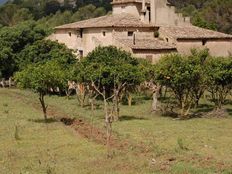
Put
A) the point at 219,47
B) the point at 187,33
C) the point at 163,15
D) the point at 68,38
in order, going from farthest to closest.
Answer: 1. the point at 68,38
2. the point at 163,15
3. the point at 219,47
4. the point at 187,33

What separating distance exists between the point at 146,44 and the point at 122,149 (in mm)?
27768

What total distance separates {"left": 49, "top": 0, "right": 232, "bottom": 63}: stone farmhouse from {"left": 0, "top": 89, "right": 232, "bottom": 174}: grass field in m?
14.7

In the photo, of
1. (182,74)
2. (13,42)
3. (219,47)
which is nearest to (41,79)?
(182,74)

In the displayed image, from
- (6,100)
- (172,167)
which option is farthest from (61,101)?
(172,167)

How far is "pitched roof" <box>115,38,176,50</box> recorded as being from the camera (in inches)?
1892

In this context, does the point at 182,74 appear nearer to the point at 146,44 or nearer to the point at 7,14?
the point at 146,44

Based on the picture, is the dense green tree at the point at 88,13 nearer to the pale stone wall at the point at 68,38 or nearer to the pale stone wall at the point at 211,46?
the pale stone wall at the point at 68,38

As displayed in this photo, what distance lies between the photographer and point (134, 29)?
51.3m

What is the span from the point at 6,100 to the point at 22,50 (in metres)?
14.3

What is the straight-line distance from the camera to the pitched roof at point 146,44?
48.1m

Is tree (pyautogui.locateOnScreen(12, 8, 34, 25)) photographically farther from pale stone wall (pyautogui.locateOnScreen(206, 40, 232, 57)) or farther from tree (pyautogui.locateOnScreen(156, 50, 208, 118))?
tree (pyautogui.locateOnScreen(156, 50, 208, 118))

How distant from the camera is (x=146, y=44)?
1930 inches

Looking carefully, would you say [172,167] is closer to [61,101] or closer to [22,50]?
[61,101]

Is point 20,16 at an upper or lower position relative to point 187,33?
upper
